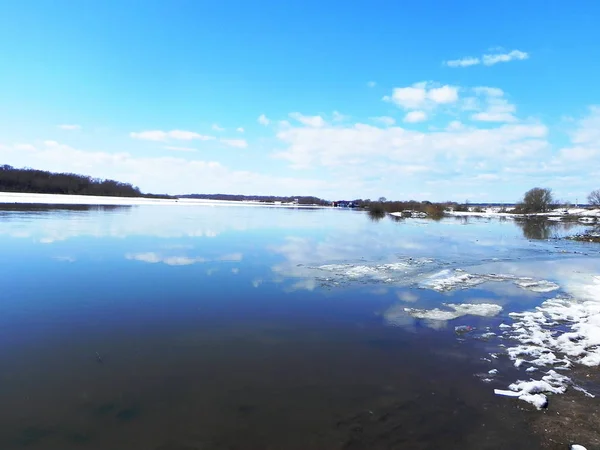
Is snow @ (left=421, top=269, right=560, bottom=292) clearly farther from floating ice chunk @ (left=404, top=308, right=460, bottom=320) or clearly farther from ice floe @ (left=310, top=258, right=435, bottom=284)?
floating ice chunk @ (left=404, top=308, right=460, bottom=320)

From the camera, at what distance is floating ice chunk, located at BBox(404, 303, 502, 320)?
8.47 meters

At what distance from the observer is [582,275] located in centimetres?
1395

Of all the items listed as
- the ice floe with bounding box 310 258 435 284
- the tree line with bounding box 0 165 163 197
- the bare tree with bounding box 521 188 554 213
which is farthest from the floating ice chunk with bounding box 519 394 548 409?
the tree line with bounding box 0 165 163 197

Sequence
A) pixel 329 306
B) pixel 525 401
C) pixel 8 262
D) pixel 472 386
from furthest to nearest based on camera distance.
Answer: pixel 8 262 < pixel 329 306 < pixel 472 386 < pixel 525 401

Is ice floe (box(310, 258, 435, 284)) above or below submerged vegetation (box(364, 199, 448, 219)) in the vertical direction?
below

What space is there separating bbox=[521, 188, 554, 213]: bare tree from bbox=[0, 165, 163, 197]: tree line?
401 ft

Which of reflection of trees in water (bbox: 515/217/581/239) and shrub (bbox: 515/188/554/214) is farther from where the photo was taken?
shrub (bbox: 515/188/554/214)

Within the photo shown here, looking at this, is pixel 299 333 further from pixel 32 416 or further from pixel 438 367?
pixel 32 416

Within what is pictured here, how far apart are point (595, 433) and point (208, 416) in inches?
170

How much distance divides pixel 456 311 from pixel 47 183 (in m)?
121

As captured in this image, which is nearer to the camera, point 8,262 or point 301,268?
point 8,262

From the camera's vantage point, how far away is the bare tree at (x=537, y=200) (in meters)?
88.4

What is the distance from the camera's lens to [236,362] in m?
5.73

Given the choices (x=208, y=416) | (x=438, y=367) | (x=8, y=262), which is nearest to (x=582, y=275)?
(x=438, y=367)
